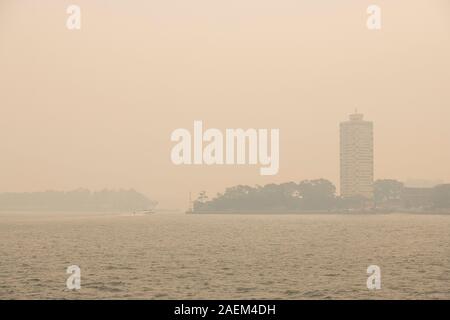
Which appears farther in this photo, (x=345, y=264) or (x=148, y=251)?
(x=148, y=251)

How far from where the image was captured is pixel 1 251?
243ft

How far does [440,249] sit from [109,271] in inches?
1714

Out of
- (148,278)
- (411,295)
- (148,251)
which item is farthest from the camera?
(148,251)

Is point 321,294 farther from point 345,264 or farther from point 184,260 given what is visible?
point 184,260

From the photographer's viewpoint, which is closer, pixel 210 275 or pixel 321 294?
pixel 321 294

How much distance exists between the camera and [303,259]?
60.6 metres

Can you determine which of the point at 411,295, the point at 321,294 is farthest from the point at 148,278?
the point at 411,295
